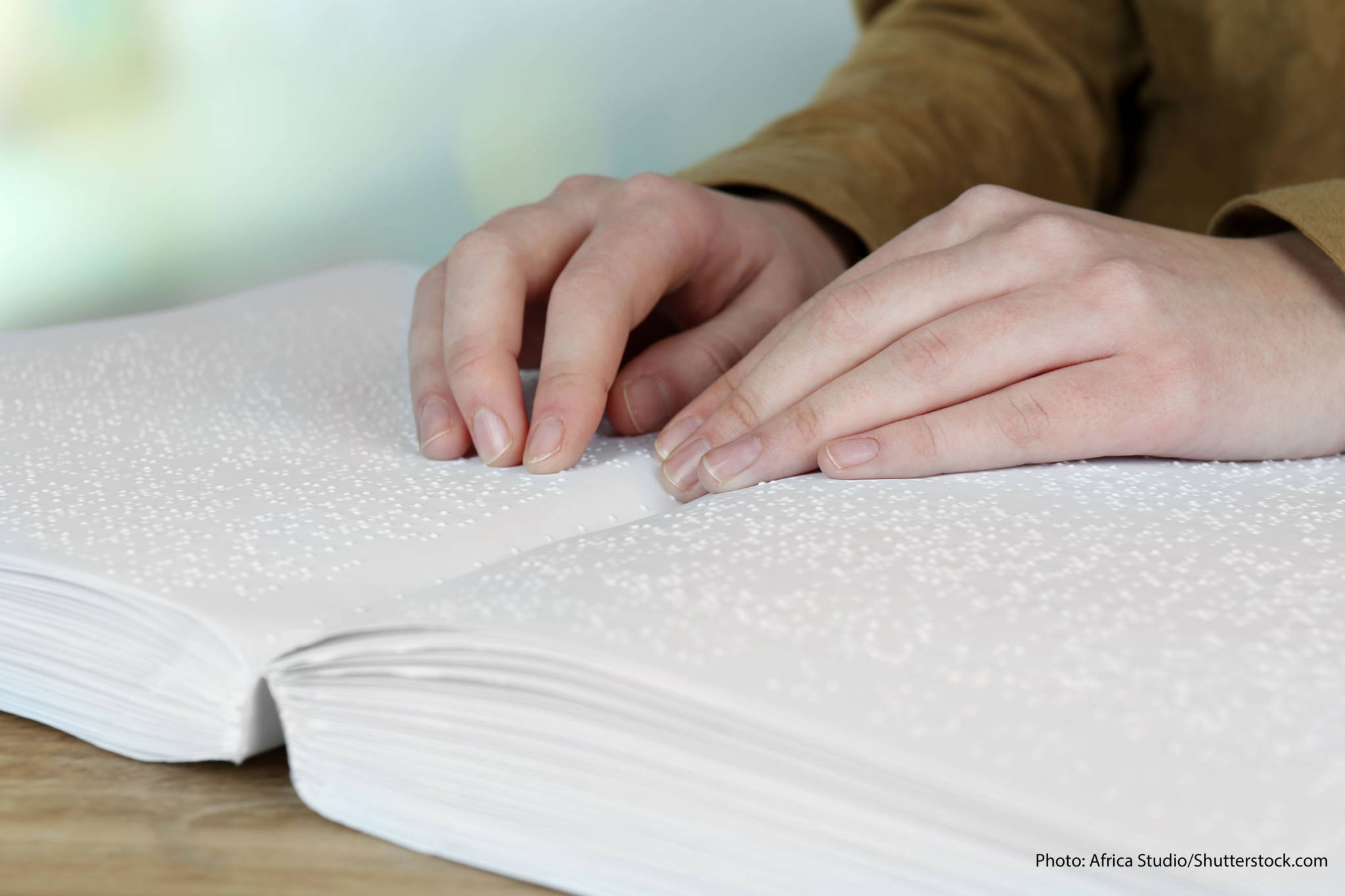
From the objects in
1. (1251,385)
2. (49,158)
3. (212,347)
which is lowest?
(1251,385)

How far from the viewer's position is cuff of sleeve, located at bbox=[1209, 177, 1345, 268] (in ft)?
1.79

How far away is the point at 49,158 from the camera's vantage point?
4.22 feet

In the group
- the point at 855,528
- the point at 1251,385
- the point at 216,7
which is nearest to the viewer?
the point at 855,528

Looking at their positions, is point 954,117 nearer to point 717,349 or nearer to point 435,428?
point 717,349

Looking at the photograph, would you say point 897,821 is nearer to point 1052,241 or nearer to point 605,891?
point 605,891

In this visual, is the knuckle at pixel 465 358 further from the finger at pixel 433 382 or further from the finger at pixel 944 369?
the finger at pixel 944 369

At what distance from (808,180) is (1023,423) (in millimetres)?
390

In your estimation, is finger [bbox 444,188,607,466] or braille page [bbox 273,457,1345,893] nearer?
braille page [bbox 273,457,1345,893]

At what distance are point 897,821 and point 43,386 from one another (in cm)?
55

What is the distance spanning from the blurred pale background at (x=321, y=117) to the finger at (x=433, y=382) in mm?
825

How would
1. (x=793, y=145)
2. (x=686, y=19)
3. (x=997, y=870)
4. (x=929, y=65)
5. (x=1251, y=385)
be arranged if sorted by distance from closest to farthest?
(x=997, y=870)
(x=1251, y=385)
(x=793, y=145)
(x=929, y=65)
(x=686, y=19)

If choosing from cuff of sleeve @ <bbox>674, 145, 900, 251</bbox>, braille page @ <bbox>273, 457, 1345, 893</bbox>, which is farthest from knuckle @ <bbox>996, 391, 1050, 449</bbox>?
cuff of sleeve @ <bbox>674, 145, 900, 251</bbox>

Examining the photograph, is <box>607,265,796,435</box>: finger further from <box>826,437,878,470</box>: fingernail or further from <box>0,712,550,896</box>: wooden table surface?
<box>0,712,550,896</box>: wooden table surface

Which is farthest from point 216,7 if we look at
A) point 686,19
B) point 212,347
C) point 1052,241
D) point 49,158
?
point 1052,241
